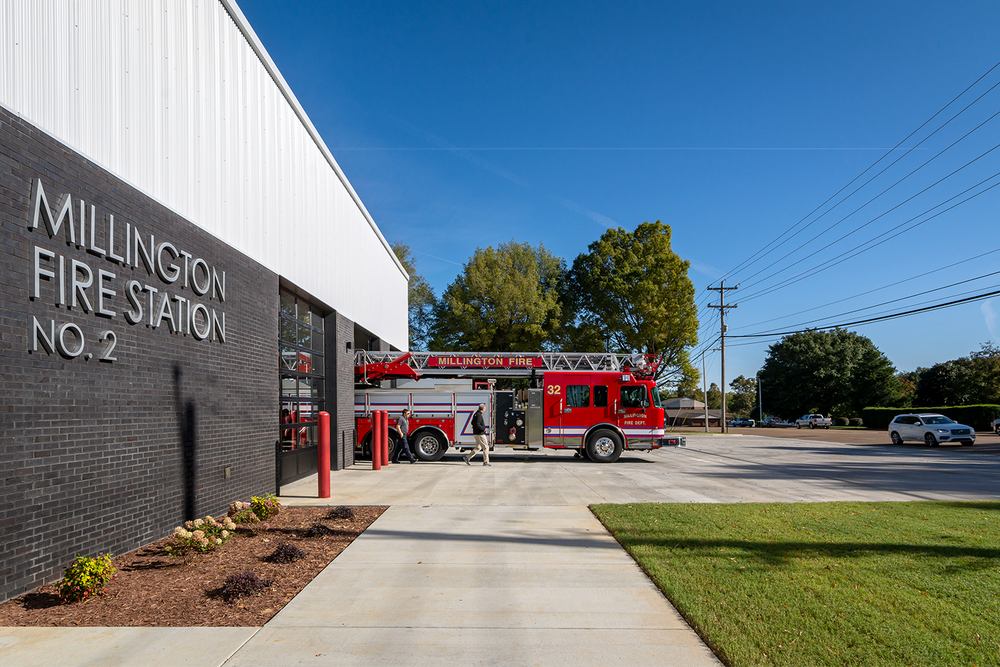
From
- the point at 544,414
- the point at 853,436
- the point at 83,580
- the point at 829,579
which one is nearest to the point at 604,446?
the point at 544,414

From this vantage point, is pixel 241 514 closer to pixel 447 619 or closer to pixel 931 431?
pixel 447 619

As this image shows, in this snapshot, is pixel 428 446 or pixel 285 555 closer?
pixel 285 555

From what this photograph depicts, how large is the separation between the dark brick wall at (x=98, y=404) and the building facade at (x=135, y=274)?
2 cm

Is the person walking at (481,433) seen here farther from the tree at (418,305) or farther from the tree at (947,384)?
the tree at (947,384)

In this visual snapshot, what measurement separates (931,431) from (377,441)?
2460 cm

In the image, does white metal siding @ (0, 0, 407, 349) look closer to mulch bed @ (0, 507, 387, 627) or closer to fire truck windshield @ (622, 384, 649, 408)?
mulch bed @ (0, 507, 387, 627)

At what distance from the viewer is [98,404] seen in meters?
6.71

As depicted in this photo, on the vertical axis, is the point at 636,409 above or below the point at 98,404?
below

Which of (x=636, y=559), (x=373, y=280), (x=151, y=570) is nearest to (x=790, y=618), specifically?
(x=636, y=559)

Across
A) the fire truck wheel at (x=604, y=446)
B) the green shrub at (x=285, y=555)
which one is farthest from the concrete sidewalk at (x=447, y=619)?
the fire truck wheel at (x=604, y=446)

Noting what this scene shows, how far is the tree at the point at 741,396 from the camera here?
13725cm

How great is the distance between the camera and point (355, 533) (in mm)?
8430

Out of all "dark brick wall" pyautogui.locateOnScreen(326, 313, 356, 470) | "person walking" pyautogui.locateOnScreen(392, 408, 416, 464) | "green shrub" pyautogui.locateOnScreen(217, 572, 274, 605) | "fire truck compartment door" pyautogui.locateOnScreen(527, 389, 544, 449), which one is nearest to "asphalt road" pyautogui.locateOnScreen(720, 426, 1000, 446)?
"fire truck compartment door" pyautogui.locateOnScreen(527, 389, 544, 449)

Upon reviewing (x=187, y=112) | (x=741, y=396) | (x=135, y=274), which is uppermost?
(x=187, y=112)
